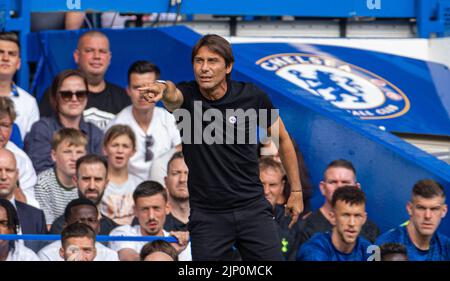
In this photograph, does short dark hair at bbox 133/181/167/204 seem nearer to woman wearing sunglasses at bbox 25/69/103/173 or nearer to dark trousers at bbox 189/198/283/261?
woman wearing sunglasses at bbox 25/69/103/173

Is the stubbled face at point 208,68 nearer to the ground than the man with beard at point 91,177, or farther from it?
farther from it

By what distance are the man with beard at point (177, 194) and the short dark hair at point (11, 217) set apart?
1.04m

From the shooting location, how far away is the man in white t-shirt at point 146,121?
9.16 m

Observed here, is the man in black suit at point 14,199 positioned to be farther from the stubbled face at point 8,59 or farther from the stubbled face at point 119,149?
the stubbled face at point 8,59

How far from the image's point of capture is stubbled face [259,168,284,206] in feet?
28.0

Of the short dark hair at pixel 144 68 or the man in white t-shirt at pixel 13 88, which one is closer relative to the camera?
the man in white t-shirt at pixel 13 88

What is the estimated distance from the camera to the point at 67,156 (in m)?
8.77

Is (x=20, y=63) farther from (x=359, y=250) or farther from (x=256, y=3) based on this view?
(x=359, y=250)

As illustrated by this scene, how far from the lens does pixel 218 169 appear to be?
21.2ft

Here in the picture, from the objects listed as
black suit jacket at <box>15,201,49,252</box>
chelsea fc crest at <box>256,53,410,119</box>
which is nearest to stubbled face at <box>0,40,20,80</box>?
black suit jacket at <box>15,201,49,252</box>

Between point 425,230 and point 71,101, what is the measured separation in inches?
112

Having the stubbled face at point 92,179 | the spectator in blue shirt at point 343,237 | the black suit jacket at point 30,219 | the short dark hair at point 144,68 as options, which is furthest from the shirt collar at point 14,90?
the spectator in blue shirt at point 343,237

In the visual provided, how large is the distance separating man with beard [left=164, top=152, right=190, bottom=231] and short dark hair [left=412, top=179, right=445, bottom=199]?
5.36 feet

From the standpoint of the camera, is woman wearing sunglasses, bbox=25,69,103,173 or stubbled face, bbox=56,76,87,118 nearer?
woman wearing sunglasses, bbox=25,69,103,173
